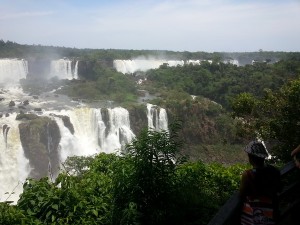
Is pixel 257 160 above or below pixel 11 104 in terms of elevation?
above

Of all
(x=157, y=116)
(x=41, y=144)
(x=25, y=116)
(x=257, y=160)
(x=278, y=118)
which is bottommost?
(x=41, y=144)

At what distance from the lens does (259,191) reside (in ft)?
7.00

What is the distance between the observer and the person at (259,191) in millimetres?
2111

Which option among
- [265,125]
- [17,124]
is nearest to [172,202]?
[265,125]

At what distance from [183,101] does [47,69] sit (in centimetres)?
2007

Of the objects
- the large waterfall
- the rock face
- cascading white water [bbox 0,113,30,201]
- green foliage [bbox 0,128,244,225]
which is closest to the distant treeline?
the large waterfall

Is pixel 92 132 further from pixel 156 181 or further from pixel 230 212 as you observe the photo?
pixel 230 212

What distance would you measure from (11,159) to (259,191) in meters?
22.4

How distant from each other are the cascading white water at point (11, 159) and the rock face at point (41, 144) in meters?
0.43

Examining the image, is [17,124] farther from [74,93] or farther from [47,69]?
[47,69]

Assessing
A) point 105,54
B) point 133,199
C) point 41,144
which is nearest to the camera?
point 133,199

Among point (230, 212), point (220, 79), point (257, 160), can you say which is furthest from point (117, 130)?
point (230, 212)

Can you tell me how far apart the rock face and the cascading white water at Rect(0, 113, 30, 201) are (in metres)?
0.43

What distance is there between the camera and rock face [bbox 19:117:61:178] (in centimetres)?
2308
